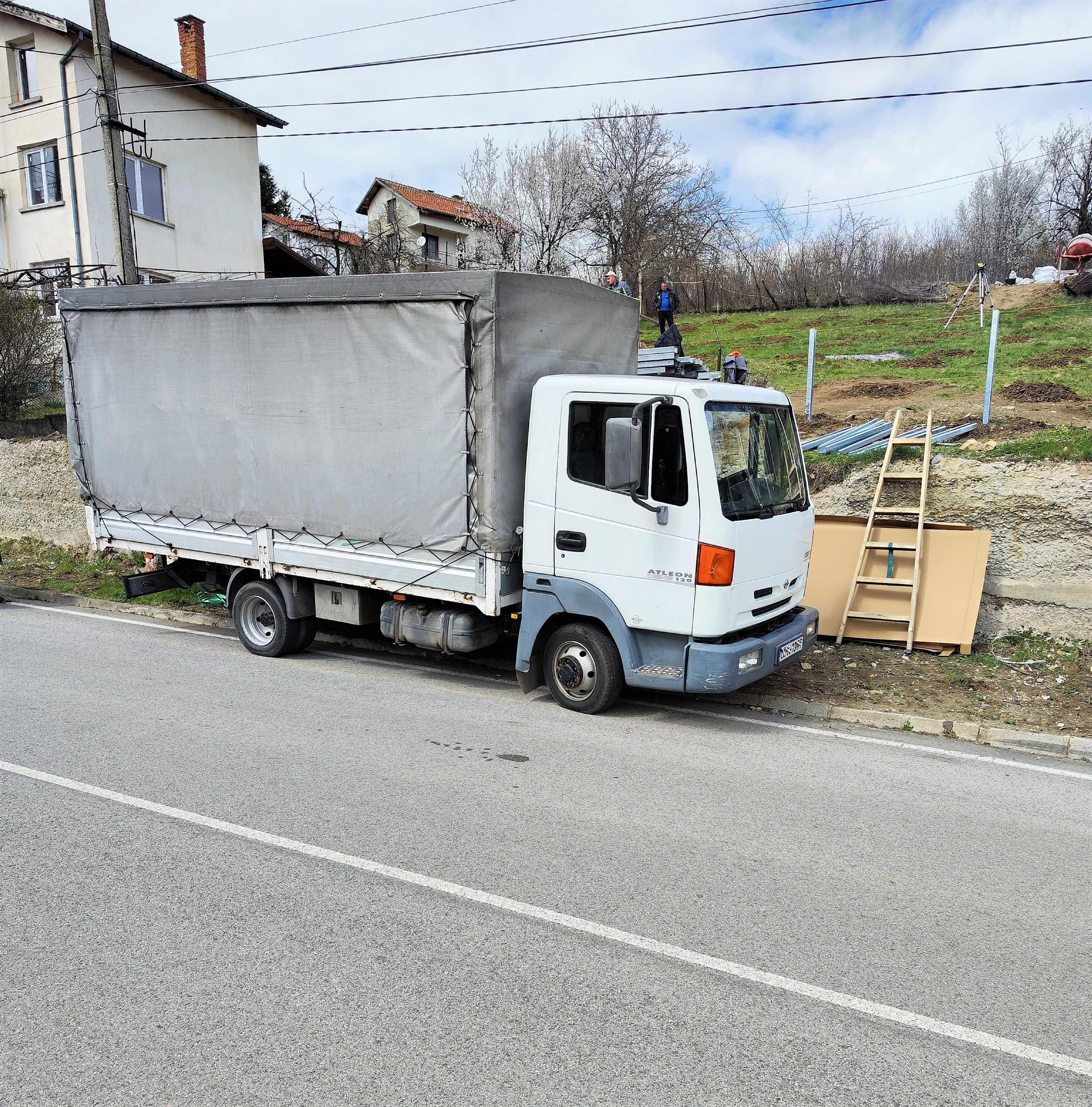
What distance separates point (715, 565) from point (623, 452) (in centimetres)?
102

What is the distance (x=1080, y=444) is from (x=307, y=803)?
27.8ft

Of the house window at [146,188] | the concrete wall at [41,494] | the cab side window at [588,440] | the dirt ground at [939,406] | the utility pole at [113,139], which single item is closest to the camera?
the cab side window at [588,440]

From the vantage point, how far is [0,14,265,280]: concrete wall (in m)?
24.0

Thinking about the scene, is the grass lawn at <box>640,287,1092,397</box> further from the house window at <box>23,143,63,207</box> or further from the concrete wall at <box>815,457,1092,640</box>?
the house window at <box>23,143,63,207</box>

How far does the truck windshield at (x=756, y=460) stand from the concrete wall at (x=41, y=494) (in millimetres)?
11905

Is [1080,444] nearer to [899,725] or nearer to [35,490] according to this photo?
[899,725]

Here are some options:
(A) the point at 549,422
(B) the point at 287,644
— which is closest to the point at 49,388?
(B) the point at 287,644

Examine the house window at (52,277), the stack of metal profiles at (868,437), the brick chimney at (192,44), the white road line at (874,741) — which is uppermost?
the brick chimney at (192,44)

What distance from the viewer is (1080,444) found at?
9.20 metres

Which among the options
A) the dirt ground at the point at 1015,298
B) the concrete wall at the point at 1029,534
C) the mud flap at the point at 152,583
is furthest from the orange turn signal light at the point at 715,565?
the dirt ground at the point at 1015,298

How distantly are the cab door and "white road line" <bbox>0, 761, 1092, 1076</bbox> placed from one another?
278 cm

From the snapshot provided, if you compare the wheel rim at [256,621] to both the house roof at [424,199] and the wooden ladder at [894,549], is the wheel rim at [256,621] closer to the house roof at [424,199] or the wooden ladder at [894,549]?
the wooden ladder at [894,549]

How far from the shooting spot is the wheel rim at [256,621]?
880cm

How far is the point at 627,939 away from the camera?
3.83 metres
